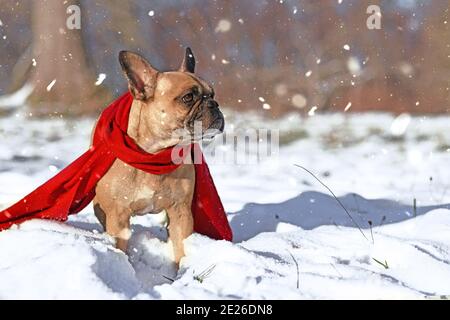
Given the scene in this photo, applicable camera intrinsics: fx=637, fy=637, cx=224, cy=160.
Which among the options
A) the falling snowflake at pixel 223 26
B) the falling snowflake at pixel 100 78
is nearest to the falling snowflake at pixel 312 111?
the falling snowflake at pixel 223 26

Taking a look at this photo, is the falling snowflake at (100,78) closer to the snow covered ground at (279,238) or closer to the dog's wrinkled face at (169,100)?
the snow covered ground at (279,238)

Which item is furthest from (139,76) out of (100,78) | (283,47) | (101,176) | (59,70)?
(283,47)

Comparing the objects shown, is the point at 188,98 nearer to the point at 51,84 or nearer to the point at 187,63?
the point at 187,63

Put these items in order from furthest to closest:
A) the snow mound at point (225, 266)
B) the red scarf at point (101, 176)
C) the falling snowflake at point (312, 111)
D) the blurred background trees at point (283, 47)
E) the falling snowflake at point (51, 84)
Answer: the blurred background trees at point (283, 47) → the falling snowflake at point (312, 111) → the falling snowflake at point (51, 84) → the red scarf at point (101, 176) → the snow mound at point (225, 266)

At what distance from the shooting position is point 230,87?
492 inches

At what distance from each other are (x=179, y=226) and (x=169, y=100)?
2.57 feet

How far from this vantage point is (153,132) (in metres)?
3.51

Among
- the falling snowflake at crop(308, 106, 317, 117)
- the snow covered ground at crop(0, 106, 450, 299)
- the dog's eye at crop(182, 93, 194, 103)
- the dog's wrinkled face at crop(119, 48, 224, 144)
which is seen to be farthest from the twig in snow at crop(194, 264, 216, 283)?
the falling snowflake at crop(308, 106, 317, 117)

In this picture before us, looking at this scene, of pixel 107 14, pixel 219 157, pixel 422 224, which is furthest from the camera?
pixel 107 14

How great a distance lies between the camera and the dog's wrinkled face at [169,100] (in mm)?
3424

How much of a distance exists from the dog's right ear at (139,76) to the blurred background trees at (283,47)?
8.51 meters
